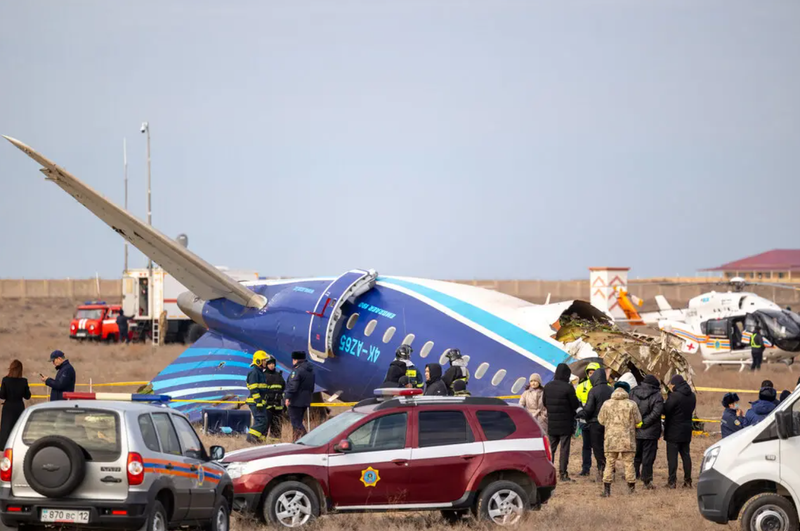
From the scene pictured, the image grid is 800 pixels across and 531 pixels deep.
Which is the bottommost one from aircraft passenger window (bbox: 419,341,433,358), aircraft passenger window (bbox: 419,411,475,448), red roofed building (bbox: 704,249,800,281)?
aircraft passenger window (bbox: 419,411,475,448)

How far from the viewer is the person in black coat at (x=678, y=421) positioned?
674 inches

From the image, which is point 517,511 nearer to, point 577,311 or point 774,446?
point 774,446

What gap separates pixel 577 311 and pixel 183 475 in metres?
12.4

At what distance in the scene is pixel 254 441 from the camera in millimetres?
19703

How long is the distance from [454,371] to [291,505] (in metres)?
6.93

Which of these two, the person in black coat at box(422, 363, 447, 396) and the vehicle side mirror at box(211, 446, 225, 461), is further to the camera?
the person in black coat at box(422, 363, 447, 396)

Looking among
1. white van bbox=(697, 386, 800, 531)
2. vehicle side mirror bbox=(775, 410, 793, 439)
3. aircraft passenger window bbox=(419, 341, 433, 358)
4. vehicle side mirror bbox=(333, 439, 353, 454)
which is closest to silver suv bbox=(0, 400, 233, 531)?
vehicle side mirror bbox=(333, 439, 353, 454)

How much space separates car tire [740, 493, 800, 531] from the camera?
40.5 feet

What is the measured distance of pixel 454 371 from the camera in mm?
19641

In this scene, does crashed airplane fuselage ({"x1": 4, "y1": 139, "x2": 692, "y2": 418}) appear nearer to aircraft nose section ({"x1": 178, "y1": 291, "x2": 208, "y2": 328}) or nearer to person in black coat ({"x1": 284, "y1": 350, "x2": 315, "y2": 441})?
aircraft nose section ({"x1": 178, "y1": 291, "x2": 208, "y2": 328})

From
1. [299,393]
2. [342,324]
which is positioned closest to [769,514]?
[299,393]

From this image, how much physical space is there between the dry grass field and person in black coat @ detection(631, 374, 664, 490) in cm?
42

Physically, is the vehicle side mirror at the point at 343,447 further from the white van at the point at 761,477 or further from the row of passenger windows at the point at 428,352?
the row of passenger windows at the point at 428,352

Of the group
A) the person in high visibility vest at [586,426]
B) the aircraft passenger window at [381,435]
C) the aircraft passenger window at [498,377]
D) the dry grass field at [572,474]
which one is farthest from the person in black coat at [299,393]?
the aircraft passenger window at [381,435]
